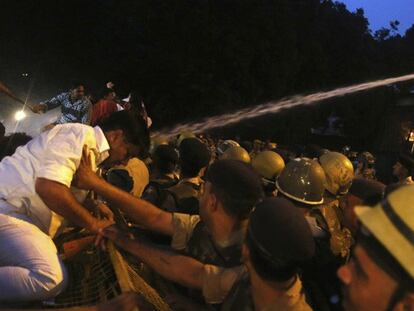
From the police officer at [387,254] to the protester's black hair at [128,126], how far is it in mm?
2155

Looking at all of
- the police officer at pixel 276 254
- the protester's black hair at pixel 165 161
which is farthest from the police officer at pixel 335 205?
the protester's black hair at pixel 165 161

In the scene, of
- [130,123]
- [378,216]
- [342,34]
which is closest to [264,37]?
[342,34]

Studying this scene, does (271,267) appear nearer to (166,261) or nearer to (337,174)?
(166,261)

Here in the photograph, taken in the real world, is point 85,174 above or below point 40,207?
above

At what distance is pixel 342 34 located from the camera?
30.7m

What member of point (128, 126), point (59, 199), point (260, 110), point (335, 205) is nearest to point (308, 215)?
point (335, 205)

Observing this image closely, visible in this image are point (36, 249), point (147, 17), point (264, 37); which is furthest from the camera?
point (264, 37)

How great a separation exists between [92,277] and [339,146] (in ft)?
101

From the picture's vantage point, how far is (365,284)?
1.61 meters

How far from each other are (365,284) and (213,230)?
1.50 metres

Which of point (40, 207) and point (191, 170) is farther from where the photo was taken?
point (191, 170)

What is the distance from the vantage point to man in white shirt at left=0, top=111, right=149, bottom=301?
263 centimetres

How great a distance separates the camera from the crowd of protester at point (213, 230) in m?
1.58

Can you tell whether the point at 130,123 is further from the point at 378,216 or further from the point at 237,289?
the point at 378,216
